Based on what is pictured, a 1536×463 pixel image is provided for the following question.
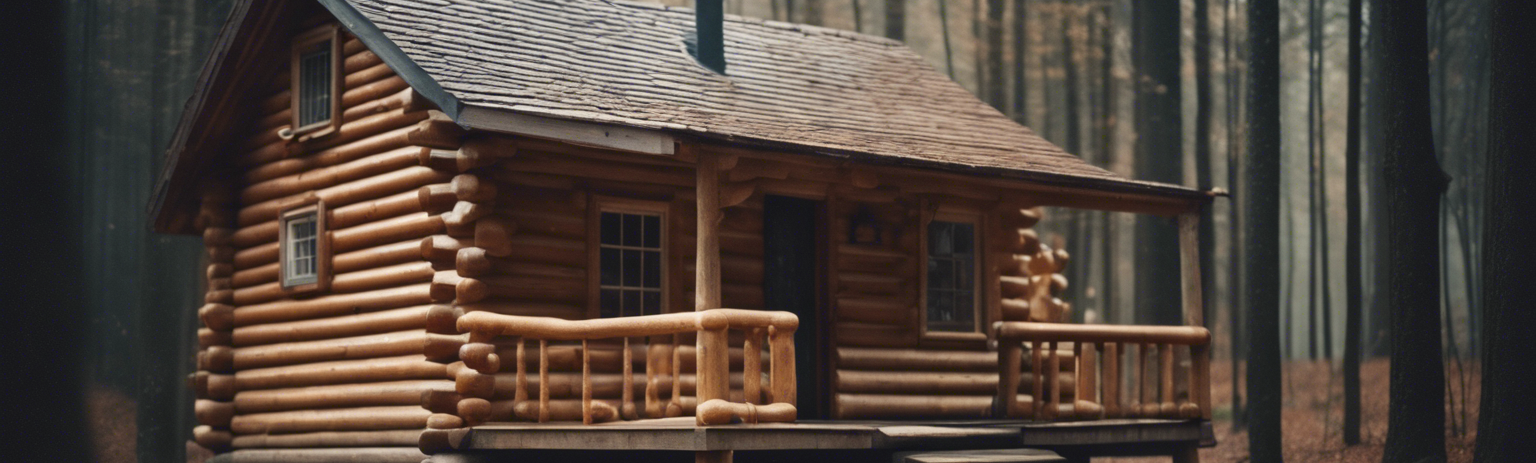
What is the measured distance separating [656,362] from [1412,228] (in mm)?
8459

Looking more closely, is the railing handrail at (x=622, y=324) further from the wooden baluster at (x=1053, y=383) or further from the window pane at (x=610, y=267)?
the wooden baluster at (x=1053, y=383)

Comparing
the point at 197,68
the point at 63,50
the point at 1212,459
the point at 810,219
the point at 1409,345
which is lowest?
the point at 1212,459

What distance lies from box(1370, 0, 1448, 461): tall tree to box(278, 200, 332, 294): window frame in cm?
1088

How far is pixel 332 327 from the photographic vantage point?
14.1 meters

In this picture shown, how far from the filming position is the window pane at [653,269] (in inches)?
537

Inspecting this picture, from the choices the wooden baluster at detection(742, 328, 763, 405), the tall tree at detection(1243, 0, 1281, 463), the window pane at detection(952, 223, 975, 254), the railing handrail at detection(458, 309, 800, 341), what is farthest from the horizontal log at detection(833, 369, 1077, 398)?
the tall tree at detection(1243, 0, 1281, 463)

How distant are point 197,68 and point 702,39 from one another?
1462 cm

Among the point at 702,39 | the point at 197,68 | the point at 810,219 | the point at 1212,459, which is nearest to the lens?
the point at 810,219

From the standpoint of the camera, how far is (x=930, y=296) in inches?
613

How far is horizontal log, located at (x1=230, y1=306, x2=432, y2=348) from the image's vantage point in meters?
13.0

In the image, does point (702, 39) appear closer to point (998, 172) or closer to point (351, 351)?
point (998, 172)

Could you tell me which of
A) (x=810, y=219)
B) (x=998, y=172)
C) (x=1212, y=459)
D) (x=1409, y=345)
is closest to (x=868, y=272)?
(x=810, y=219)

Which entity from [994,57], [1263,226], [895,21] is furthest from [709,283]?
[895,21]

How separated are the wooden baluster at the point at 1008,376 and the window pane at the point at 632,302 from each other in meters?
3.33
